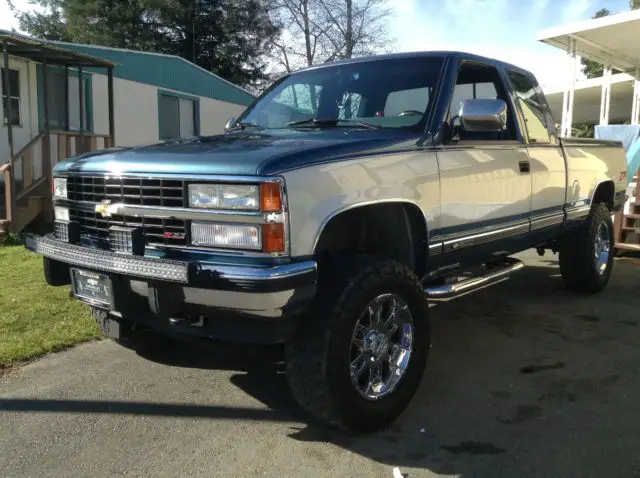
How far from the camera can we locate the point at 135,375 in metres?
4.03

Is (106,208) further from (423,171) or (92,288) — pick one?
(423,171)

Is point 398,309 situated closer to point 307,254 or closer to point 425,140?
point 307,254

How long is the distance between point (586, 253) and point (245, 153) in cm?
427

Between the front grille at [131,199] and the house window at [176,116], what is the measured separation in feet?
40.9

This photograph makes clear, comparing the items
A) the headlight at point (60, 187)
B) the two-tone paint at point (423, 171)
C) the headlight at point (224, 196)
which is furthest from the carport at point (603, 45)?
the headlight at point (224, 196)

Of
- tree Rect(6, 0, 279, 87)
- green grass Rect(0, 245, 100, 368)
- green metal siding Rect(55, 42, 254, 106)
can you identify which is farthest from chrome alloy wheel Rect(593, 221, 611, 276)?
tree Rect(6, 0, 279, 87)

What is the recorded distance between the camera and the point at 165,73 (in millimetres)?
15266

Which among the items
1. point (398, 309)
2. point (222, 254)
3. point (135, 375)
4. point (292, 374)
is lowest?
point (135, 375)

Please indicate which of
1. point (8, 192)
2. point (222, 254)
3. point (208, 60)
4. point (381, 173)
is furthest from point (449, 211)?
point (208, 60)

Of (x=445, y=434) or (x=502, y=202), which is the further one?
(x=502, y=202)

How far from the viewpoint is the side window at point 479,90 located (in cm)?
403

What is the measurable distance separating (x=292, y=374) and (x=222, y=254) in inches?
27.8

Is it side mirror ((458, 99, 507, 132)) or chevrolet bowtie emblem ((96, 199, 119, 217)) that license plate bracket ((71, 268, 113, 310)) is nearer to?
chevrolet bowtie emblem ((96, 199, 119, 217))

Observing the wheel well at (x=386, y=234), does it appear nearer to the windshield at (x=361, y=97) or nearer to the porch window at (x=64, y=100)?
the windshield at (x=361, y=97)
